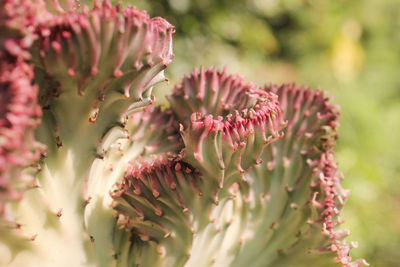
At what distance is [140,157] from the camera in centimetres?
84

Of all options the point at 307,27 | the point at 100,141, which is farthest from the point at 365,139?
the point at 100,141

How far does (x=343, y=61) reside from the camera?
5.34m

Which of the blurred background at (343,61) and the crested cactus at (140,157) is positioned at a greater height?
the blurred background at (343,61)

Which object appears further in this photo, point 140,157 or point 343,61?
point 343,61

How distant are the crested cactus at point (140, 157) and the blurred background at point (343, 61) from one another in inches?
71.3

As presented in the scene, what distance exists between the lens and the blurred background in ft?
10.3

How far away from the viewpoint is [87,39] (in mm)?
578

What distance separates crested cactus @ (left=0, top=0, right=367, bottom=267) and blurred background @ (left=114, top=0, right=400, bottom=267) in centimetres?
181

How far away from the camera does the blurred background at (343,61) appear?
3.15 metres

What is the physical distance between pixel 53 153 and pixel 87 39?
0.66 feet

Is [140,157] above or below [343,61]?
below

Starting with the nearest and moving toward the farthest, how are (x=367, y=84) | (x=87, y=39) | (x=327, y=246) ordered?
1. (x=87, y=39)
2. (x=327, y=246)
3. (x=367, y=84)

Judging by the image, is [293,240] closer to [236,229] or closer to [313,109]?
[236,229]

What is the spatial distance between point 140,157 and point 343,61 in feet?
16.2
